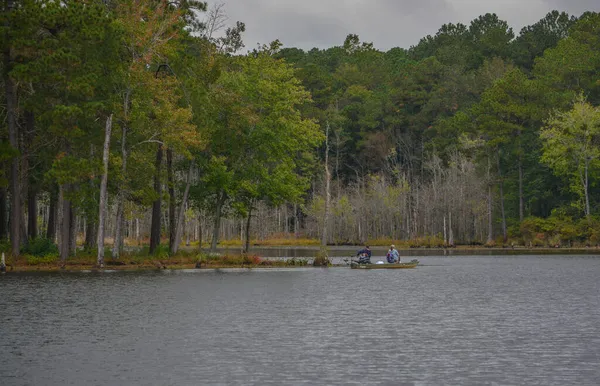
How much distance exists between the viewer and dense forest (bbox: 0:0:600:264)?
5606 centimetres

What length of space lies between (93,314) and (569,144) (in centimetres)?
8308

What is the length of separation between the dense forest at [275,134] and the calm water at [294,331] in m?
11.9

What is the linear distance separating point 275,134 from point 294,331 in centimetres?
4381

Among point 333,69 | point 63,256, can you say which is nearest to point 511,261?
point 63,256

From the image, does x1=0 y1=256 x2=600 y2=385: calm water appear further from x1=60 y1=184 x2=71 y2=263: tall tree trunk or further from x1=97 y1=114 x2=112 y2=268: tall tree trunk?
x1=60 y1=184 x2=71 y2=263: tall tree trunk

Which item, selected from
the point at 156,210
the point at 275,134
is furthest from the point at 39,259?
the point at 275,134

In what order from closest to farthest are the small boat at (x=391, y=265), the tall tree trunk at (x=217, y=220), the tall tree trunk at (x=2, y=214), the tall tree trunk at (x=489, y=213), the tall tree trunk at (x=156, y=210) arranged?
the tall tree trunk at (x=2, y=214) → the small boat at (x=391, y=265) → the tall tree trunk at (x=156, y=210) → the tall tree trunk at (x=217, y=220) → the tall tree trunk at (x=489, y=213)

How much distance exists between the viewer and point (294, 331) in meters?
30.1

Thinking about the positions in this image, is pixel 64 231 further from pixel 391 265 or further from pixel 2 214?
pixel 391 265

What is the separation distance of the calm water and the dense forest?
39.1 feet

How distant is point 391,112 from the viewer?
481 feet

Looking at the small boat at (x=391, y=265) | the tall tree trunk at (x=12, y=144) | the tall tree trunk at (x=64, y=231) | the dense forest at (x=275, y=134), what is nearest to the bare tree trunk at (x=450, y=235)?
the dense forest at (x=275, y=134)

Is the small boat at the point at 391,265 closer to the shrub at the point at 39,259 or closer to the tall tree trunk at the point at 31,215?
the shrub at the point at 39,259

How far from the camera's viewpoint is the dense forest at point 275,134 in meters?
56.1
